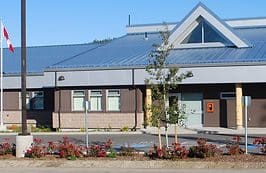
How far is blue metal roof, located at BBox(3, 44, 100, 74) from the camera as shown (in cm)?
4247

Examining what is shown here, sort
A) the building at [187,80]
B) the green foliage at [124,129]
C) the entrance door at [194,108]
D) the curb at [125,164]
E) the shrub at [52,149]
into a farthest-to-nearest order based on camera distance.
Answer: the entrance door at [194,108], the green foliage at [124,129], the building at [187,80], the shrub at [52,149], the curb at [125,164]

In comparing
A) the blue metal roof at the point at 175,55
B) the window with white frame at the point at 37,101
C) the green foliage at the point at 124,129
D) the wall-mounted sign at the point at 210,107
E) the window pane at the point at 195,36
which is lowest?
the green foliage at the point at 124,129

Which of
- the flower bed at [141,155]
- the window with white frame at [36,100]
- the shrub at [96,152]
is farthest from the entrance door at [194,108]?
the shrub at [96,152]

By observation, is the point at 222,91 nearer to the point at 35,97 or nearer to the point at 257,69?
the point at 257,69

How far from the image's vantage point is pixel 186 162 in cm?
1625

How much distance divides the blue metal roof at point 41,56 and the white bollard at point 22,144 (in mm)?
22419

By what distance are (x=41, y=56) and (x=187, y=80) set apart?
16764 millimetres

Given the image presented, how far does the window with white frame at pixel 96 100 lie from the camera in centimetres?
3522

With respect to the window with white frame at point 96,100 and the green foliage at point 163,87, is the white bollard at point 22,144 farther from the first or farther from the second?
the window with white frame at point 96,100

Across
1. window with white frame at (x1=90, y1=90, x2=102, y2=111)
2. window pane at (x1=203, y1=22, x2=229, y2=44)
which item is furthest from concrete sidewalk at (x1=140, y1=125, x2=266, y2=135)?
window pane at (x1=203, y1=22, x2=229, y2=44)

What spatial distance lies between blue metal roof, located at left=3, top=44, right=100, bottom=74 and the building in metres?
3.27

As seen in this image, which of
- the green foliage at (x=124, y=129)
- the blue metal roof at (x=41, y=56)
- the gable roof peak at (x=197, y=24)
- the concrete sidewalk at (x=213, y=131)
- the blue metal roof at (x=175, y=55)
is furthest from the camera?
the blue metal roof at (x=41, y=56)

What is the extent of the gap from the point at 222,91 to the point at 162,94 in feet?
49.8

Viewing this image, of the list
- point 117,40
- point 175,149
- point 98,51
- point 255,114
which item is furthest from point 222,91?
point 175,149
